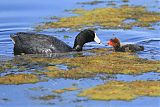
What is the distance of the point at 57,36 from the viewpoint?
16516 millimetres

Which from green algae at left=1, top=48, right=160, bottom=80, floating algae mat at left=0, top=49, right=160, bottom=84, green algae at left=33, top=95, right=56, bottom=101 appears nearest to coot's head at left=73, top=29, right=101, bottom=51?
green algae at left=1, top=48, right=160, bottom=80

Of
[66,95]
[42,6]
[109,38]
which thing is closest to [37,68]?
[66,95]

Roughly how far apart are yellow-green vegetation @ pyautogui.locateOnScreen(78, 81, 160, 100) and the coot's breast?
3.44m

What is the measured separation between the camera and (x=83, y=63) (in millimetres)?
12875

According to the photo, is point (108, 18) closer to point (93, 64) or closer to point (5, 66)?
point (93, 64)

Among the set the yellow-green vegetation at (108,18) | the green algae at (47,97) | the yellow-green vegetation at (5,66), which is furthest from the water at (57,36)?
the yellow-green vegetation at (5,66)

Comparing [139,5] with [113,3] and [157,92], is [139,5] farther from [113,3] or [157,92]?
[157,92]

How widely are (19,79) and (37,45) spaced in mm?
2865

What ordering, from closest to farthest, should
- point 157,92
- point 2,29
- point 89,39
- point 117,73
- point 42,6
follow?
point 157,92
point 117,73
point 89,39
point 2,29
point 42,6

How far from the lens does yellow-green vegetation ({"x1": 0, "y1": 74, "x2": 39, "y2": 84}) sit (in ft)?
37.4

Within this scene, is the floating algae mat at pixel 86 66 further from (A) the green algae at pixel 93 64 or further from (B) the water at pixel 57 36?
(B) the water at pixel 57 36

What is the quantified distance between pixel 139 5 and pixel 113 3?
3.13 ft

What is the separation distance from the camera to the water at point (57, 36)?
1003 centimetres

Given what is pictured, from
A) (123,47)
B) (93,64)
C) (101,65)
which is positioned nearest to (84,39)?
(123,47)
